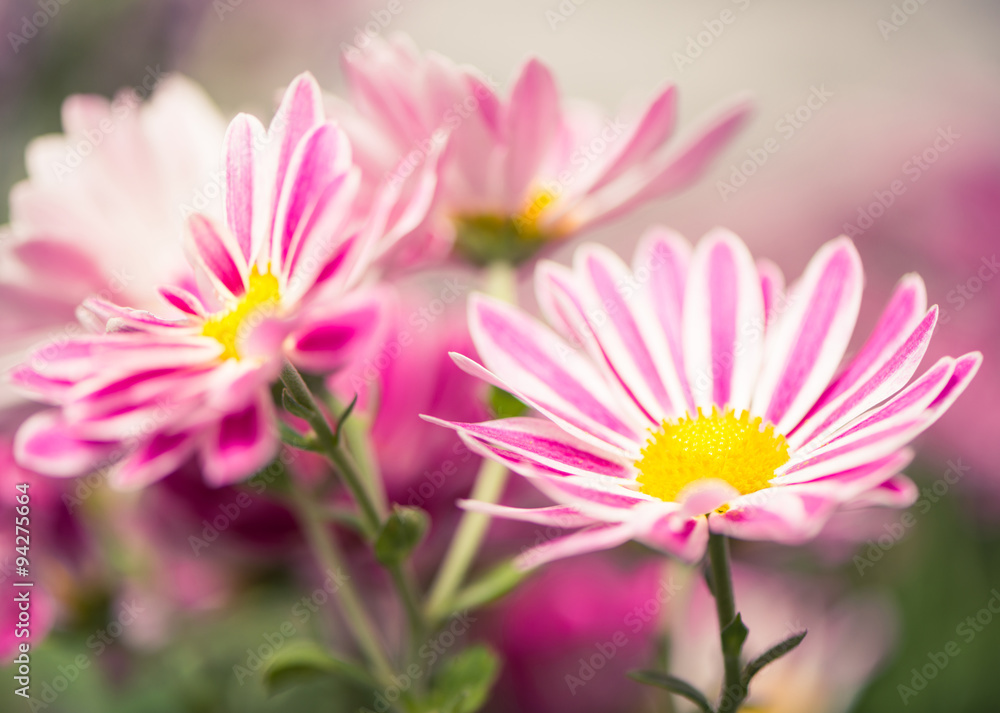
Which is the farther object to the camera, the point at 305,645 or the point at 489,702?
the point at 489,702

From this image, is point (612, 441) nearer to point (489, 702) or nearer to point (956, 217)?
point (489, 702)

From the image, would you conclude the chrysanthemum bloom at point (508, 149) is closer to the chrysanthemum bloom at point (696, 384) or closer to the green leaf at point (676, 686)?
the chrysanthemum bloom at point (696, 384)

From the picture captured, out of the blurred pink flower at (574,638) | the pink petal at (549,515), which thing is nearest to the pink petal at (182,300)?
the pink petal at (549,515)

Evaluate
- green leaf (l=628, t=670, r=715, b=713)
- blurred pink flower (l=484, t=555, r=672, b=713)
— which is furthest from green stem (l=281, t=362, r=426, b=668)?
blurred pink flower (l=484, t=555, r=672, b=713)

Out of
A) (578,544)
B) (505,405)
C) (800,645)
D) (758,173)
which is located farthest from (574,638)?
(758,173)

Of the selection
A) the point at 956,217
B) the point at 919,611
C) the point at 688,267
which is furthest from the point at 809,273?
the point at 956,217

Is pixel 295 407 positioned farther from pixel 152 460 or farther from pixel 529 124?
pixel 529 124
